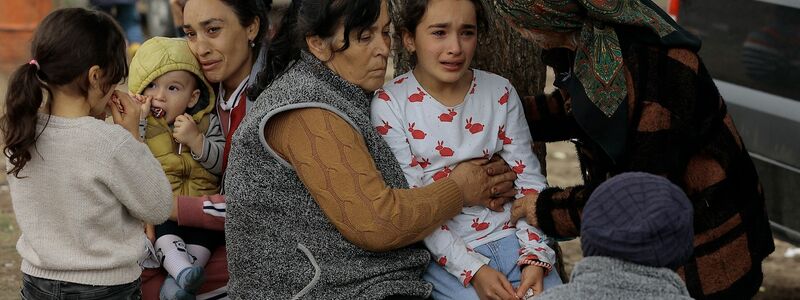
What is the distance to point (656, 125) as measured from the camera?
11.1 ft

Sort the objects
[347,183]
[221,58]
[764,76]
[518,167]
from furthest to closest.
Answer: [764,76] → [221,58] → [518,167] → [347,183]

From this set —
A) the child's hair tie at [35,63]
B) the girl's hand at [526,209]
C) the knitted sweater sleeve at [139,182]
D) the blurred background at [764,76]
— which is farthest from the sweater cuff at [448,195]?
the blurred background at [764,76]

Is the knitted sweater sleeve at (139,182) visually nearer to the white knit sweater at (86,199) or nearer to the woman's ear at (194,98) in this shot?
the white knit sweater at (86,199)

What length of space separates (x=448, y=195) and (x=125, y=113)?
103 centimetres

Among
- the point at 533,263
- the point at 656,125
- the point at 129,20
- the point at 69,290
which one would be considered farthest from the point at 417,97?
the point at 129,20

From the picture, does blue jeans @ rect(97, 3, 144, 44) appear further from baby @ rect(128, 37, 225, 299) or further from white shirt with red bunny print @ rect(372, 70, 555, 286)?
white shirt with red bunny print @ rect(372, 70, 555, 286)

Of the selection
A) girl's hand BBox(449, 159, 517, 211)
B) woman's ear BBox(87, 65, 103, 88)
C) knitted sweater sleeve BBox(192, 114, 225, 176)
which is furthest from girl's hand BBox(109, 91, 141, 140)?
girl's hand BBox(449, 159, 517, 211)

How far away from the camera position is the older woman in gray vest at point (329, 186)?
3.40 meters

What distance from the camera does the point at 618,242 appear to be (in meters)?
2.57

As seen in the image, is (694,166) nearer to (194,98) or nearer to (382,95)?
(382,95)

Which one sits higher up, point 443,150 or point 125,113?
point 125,113

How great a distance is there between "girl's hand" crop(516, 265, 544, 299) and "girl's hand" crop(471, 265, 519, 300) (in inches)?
1.2

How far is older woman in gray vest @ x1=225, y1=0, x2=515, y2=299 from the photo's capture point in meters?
3.40

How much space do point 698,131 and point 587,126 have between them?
1.03 feet
